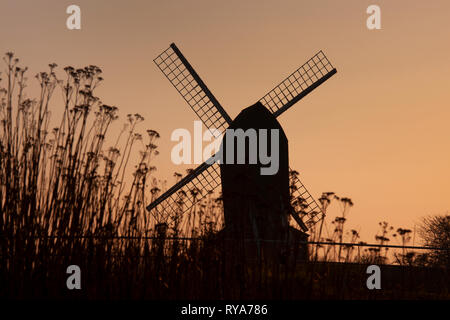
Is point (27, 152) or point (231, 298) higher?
point (27, 152)

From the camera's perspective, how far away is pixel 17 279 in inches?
188

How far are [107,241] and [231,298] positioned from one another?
1.22m

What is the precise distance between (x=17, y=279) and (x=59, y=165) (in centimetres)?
105

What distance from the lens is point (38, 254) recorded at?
484cm
